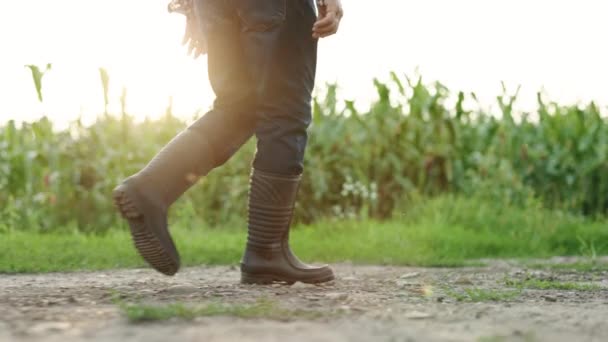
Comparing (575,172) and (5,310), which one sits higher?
(575,172)

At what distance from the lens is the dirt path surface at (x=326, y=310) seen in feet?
5.47

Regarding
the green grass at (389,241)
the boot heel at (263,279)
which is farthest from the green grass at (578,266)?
the boot heel at (263,279)

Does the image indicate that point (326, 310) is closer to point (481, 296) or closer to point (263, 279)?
point (481, 296)

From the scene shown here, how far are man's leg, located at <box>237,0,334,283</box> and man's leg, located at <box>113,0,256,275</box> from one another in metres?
0.06

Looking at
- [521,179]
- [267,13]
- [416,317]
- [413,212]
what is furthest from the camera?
[521,179]

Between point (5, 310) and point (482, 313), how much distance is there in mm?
1183

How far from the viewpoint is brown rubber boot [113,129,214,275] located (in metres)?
2.52

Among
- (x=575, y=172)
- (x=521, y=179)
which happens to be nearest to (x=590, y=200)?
(x=575, y=172)

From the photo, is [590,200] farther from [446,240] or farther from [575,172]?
[446,240]

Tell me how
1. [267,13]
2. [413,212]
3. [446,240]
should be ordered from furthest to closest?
1. [413,212]
2. [446,240]
3. [267,13]

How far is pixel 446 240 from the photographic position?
4855 mm

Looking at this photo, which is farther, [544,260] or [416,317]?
[544,260]

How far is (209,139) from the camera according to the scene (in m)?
2.68

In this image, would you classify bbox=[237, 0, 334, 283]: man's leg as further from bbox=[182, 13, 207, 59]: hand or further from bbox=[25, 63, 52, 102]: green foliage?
bbox=[25, 63, 52, 102]: green foliage
